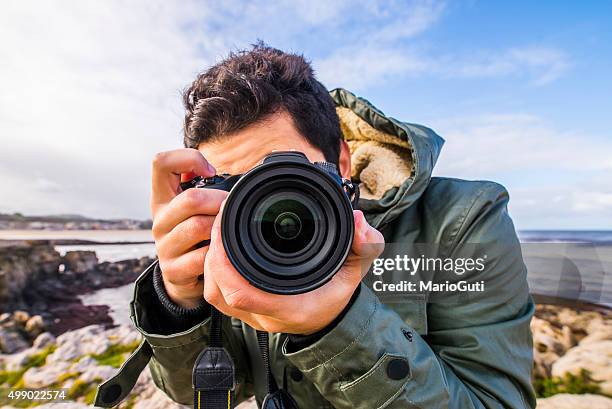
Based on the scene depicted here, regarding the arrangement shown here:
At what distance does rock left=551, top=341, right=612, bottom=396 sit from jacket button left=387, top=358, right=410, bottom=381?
2352 mm

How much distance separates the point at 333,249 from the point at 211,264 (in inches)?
11.0

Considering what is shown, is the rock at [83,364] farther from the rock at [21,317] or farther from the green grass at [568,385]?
the green grass at [568,385]

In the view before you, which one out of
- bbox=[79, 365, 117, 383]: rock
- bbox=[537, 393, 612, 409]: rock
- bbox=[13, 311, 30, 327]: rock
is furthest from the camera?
bbox=[13, 311, 30, 327]: rock

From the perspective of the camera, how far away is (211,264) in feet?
3.19

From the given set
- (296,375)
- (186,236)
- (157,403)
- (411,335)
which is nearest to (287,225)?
(186,236)

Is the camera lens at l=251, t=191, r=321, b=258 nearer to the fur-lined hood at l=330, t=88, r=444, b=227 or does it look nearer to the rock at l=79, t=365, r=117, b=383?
the fur-lined hood at l=330, t=88, r=444, b=227

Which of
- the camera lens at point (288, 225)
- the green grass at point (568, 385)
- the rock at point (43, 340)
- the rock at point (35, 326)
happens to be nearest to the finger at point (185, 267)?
the camera lens at point (288, 225)

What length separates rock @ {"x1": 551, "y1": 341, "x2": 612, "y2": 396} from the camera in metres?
2.74

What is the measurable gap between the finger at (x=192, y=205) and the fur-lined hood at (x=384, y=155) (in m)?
0.71

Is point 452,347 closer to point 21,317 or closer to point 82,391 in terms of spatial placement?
point 82,391

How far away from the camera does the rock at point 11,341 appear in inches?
162

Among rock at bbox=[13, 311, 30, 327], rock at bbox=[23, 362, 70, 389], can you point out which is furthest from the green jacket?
rock at bbox=[13, 311, 30, 327]

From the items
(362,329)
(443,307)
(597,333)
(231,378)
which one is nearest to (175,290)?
(231,378)

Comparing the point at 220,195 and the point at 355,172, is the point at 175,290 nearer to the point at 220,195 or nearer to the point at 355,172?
the point at 220,195
